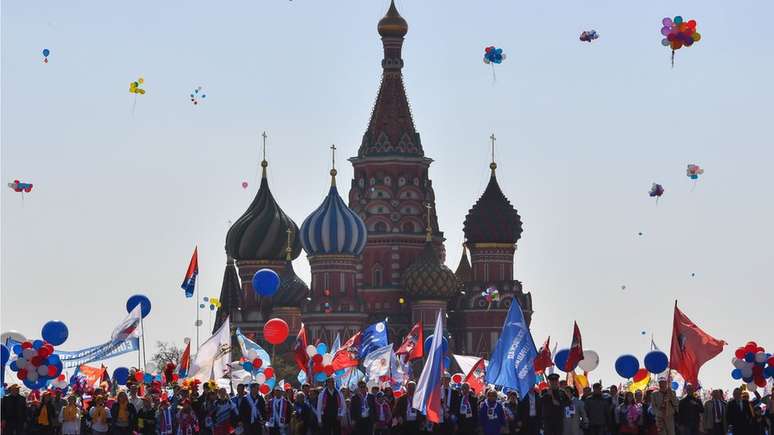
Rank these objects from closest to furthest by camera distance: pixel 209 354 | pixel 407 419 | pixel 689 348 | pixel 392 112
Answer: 1. pixel 407 419
2. pixel 689 348
3. pixel 209 354
4. pixel 392 112

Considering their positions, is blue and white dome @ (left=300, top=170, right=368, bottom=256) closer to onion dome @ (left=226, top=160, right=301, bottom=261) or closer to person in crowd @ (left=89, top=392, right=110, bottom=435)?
onion dome @ (left=226, top=160, right=301, bottom=261)

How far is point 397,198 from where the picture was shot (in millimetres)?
85125

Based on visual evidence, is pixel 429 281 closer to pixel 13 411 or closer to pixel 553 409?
pixel 13 411

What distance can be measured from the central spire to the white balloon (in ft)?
158

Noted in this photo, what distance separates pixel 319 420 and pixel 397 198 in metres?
54.8

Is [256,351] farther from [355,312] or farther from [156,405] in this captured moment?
[355,312]

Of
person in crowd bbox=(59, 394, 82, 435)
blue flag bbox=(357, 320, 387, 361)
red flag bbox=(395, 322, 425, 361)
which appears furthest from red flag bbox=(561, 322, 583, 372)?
blue flag bbox=(357, 320, 387, 361)

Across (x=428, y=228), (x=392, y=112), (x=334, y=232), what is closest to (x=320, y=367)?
(x=334, y=232)

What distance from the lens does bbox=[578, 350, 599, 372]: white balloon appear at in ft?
120

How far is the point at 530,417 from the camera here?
99.0 ft

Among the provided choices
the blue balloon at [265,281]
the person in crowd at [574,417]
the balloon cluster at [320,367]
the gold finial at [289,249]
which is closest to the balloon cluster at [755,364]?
the person in crowd at [574,417]

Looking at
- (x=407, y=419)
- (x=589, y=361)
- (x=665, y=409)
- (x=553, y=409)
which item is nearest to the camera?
(x=553, y=409)

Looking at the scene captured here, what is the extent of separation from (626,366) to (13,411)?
10.0 meters

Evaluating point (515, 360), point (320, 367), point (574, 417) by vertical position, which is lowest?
point (574, 417)
